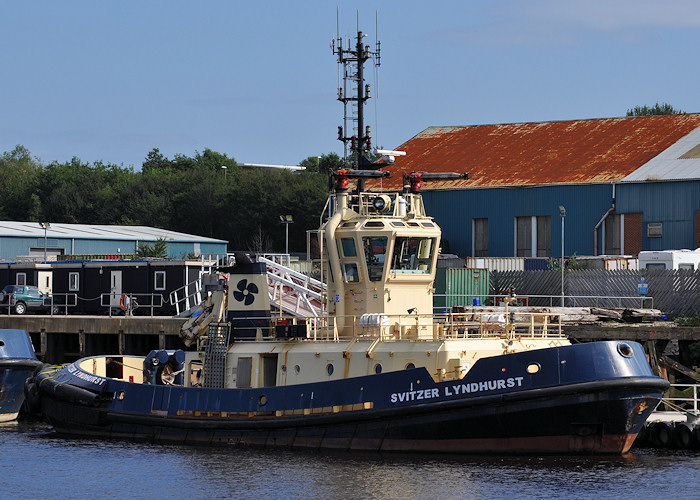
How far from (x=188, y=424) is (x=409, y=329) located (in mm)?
5287

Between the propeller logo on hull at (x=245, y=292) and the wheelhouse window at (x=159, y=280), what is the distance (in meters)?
17.7

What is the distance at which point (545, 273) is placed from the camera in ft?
134

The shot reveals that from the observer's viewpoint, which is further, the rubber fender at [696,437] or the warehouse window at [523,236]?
the warehouse window at [523,236]

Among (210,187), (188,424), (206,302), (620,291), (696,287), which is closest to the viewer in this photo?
(188,424)

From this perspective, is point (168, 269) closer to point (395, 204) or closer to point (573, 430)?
point (395, 204)

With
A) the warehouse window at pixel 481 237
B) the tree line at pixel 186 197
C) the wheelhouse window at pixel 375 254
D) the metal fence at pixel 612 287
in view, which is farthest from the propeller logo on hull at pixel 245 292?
the tree line at pixel 186 197

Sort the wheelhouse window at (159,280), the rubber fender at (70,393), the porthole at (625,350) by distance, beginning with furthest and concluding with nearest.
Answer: the wheelhouse window at (159,280) → the rubber fender at (70,393) → the porthole at (625,350)

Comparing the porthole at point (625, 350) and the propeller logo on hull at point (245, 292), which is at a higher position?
the propeller logo on hull at point (245, 292)

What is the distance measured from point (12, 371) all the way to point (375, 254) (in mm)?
11935

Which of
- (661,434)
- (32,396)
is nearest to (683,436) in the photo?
(661,434)

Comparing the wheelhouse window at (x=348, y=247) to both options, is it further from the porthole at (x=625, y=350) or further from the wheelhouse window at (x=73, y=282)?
the wheelhouse window at (x=73, y=282)

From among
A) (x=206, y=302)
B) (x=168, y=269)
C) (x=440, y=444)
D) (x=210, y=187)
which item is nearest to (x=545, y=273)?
(x=168, y=269)

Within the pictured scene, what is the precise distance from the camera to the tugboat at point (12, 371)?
30344mm

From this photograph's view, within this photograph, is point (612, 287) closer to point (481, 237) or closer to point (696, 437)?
point (481, 237)
